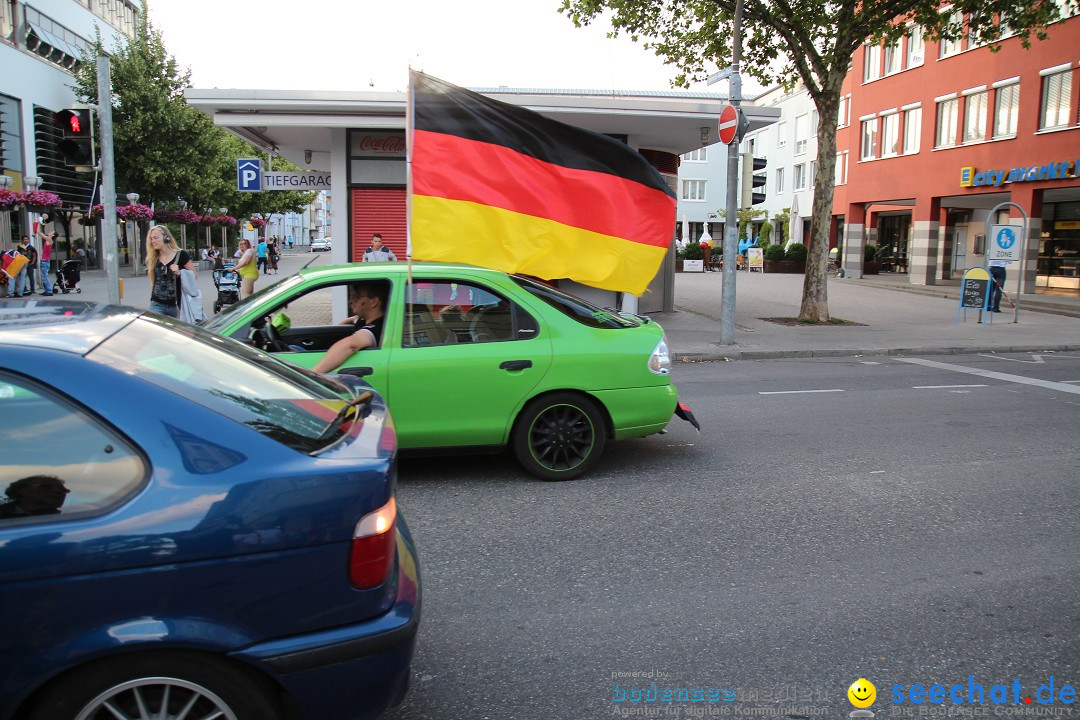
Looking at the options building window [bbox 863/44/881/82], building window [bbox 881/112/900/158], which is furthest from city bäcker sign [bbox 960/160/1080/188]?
building window [bbox 863/44/881/82]

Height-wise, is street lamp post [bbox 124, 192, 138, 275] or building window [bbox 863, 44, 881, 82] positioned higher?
building window [bbox 863, 44, 881, 82]

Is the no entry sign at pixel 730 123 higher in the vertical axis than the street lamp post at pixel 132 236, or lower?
higher

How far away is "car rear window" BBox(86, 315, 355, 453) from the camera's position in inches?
99.3

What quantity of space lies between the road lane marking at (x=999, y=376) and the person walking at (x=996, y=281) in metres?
7.29

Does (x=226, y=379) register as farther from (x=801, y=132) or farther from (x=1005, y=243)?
(x=801, y=132)

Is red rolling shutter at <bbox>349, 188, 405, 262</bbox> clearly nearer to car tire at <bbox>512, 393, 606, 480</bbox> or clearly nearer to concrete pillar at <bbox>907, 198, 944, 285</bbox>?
car tire at <bbox>512, 393, 606, 480</bbox>

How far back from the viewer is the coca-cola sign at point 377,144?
48.5 ft

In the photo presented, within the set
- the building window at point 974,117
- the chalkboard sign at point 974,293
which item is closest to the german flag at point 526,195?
the chalkboard sign at point 974,293

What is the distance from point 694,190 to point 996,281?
144 ft

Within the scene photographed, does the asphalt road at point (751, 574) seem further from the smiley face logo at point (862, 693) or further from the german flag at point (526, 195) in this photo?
the german flag at point (526, 195)

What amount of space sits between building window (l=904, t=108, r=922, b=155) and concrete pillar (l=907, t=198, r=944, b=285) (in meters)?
2.32

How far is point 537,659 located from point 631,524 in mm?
1707

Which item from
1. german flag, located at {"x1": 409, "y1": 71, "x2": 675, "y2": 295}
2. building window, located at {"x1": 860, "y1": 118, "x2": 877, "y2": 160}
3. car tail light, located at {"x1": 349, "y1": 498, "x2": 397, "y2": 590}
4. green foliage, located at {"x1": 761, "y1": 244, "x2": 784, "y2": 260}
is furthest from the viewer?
green foliage, located at {"x1": 761, "y1": 244, "x2": 784, "y2": 260}

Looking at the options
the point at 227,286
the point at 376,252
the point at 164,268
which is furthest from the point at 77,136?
the point at 227,286
